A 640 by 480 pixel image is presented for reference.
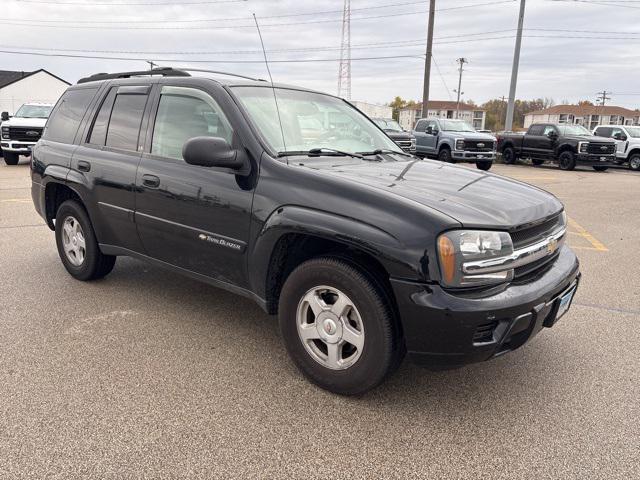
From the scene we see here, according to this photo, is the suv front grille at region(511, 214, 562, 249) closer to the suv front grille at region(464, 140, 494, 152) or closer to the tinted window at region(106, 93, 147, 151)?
the tinted window at region(106, 93, 147, 151)

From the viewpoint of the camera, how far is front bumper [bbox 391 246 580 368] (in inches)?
99.4

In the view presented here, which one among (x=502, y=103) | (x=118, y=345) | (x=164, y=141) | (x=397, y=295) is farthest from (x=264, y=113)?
(x=502, y=103)

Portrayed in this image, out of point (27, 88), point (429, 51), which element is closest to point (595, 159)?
point (429, 51)

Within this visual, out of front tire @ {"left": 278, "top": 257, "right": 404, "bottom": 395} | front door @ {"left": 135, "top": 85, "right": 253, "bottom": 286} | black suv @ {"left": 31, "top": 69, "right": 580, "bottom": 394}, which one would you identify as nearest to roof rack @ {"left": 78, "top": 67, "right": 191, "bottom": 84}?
black suv @ {"left": 31, "top": 69, "right": 580, "bottom": 394}

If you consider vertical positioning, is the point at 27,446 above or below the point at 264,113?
below

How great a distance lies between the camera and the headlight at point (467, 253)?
2531 millimetres

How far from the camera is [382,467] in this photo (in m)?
2.45

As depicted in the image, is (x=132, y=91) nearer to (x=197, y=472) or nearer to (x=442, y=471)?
(x=197, y=472)

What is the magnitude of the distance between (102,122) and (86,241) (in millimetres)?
1045

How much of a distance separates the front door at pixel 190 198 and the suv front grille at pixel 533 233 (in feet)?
5.06

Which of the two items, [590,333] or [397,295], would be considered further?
[590,333]

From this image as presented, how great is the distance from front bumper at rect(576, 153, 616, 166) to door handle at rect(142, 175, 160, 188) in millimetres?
19457

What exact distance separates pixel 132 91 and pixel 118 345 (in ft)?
6.60

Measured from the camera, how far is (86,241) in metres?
4.68
